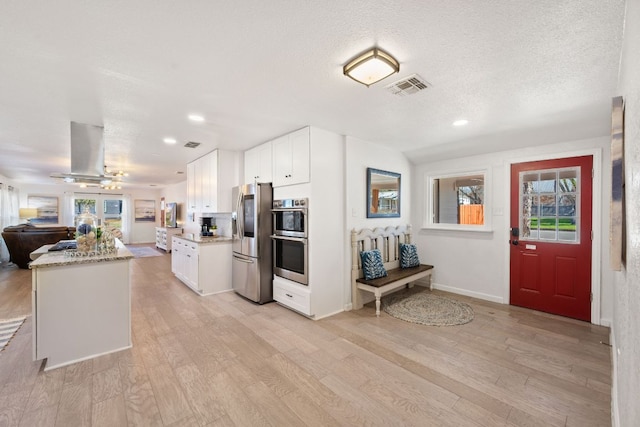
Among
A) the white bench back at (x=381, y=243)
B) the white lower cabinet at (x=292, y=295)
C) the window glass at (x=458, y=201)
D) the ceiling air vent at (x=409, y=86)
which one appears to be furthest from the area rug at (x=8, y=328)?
the window glass at (x=458, y=201)

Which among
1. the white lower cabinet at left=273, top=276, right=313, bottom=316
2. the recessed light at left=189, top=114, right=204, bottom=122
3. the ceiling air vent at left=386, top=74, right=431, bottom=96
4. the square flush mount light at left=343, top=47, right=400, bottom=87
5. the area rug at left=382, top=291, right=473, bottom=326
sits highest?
the recessed light at left=189, top=114, right=204, bottom=122

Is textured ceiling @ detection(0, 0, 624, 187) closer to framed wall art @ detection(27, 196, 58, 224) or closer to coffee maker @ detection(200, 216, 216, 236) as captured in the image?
coffee maker @ detection(200, 216, 216, 236)

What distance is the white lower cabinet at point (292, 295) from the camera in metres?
3.33

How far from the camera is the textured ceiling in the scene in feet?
4.62

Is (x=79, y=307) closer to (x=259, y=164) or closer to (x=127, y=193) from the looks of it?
(x=259, y=164)

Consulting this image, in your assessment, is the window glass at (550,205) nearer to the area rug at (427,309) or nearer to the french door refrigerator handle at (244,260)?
the area rug at (427,309)

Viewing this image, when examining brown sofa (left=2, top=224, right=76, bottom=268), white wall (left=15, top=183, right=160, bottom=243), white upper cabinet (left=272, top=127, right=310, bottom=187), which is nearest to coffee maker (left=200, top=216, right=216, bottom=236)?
white upper cabinet (left=272, top=127, right=310, bottom=187)

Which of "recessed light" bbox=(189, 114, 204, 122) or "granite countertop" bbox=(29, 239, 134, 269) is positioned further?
"recessed light" bbox=(189, 114, 204, 122)

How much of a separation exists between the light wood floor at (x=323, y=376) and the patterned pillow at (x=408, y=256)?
1280 millimetres

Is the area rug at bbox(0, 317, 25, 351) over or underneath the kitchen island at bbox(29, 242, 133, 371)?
underneath

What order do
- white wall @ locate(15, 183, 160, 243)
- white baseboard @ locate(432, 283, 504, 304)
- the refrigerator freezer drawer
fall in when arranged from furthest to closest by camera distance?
white wall @ locate(15, 183, 160, 243), white baseboard @ locate(432, 283, 504, 304), the refrigerator freezer drawer

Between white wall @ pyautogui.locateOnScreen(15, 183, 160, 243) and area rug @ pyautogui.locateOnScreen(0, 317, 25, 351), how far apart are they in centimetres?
820

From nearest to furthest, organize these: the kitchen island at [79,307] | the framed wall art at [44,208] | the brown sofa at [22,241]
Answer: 1. the kitchen island at [79,307]
2. the brown sofa at [22,241]
3. the framed wall art at [44,208]

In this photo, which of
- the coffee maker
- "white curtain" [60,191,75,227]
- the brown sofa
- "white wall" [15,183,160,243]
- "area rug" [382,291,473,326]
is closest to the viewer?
"area rug" [382,291,473,326]
